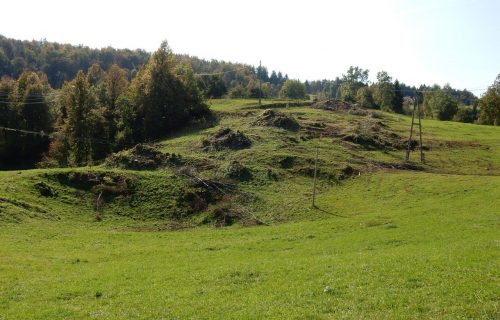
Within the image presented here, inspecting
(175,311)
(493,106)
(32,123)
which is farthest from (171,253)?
(493,106)

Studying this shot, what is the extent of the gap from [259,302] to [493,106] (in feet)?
364

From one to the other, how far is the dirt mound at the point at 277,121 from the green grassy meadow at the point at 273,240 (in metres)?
2.26

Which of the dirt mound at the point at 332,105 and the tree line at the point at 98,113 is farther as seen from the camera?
the dirt mound at the point at 332,105

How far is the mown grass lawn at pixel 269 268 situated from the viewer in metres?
14.7

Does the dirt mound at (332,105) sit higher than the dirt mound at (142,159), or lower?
higher

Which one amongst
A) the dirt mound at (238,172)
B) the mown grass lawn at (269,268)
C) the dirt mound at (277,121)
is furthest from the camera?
the dirt mound at (277,121)

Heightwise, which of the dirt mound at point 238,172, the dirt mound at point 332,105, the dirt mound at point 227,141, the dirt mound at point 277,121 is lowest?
the dirt mound at point 238,172

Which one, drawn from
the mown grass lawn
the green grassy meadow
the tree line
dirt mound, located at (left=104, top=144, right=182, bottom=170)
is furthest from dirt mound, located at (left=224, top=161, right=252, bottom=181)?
the tree line

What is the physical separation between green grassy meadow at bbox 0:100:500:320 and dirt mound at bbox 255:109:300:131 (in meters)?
2.26

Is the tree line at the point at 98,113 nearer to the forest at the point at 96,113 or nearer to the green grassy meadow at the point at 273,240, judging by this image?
the forest at the point at 96,113

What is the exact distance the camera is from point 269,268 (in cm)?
2130

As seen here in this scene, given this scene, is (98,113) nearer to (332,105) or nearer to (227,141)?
(227,141)

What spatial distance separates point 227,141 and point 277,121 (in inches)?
520

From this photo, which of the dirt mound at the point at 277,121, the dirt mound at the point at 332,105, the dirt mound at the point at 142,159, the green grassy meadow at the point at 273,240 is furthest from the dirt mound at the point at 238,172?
the dirt mound at the point at 332,105
